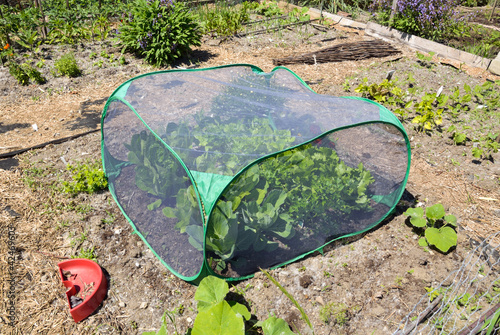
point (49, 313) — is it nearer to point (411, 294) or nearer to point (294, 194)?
point (294, 194)

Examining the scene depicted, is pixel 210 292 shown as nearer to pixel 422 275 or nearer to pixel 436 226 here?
pixel 422 275

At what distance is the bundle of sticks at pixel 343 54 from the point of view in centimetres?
615

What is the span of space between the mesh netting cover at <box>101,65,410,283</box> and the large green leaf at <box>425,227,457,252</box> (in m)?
0.37

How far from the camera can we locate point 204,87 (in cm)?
314

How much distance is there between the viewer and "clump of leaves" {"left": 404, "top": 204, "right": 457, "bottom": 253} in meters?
2.81

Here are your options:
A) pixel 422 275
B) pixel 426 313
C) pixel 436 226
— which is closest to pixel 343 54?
pixel 436 226

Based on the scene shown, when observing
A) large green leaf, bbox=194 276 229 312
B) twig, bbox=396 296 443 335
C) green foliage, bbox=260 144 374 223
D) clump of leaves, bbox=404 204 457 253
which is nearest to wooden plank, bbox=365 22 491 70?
clump of leaves, bbox=404 204 457 253

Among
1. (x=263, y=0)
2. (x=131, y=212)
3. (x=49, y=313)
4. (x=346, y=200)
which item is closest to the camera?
(x=49, y=313)

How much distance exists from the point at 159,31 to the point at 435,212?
15.6ft

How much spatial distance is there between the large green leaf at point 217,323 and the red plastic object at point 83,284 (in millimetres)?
995

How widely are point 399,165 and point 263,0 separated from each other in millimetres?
7482

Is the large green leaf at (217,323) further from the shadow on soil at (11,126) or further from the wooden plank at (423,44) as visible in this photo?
the wooden plank at (423,44)

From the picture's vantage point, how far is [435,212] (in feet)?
9.64

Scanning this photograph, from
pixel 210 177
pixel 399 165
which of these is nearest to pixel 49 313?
pixel 210 177
